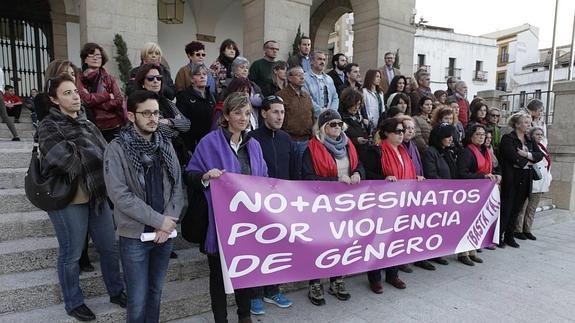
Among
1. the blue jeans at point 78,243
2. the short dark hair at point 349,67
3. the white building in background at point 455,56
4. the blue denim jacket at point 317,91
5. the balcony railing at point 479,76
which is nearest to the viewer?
the blue jeans at point 78,243

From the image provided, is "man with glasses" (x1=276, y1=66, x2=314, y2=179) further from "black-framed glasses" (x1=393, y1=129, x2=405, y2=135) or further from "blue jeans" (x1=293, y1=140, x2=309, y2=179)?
"black-framed glasses" (x1=393, y1=129, x2=405, y2=135)

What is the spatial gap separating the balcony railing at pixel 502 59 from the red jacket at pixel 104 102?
53.1 metres

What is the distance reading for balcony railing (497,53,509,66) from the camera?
152 feet

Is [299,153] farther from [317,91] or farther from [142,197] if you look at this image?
[142,197]

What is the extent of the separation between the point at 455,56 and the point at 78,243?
46178 millimetres

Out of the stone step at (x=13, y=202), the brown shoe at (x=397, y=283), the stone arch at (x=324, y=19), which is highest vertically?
the stone arch at (x=324, y=19)

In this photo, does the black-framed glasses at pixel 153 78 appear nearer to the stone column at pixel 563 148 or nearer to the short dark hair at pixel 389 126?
the short dark hair at pixel 389 126

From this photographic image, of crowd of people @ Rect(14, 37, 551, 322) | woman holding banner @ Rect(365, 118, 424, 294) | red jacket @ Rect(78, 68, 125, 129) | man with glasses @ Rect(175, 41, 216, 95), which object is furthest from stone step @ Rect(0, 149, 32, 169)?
woman holding banner @ Rect(365, 118, 424, 294)

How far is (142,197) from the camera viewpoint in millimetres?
2359

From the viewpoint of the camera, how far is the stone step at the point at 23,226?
11.1ft

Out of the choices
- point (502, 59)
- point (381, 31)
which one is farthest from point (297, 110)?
point (502, 59)

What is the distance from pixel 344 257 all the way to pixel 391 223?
0.64 metres

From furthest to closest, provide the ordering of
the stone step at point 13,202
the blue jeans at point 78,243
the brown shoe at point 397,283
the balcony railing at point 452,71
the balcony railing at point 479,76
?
the balcony railing at point 479,76 < the balcony railing at point 452,71 < the brown shoe at point 397,283 < the stone step at point 13,202 < the blue jeans at point 78,243

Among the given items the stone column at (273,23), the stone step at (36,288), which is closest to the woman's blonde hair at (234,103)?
the stone step at (36,288)
